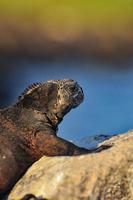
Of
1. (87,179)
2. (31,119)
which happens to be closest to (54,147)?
(31,119)

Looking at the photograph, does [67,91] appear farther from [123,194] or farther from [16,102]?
[123,194]

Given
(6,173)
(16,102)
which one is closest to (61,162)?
(6,173)

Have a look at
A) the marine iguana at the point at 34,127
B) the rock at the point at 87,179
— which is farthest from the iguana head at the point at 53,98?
the rock at the point at 87,179

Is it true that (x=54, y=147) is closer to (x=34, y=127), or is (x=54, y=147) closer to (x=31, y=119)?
(x=34, y=127)

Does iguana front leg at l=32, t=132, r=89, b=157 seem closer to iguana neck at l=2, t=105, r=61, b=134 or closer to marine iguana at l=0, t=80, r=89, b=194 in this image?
marine iguana at l=0, t=80, r=89, b=194

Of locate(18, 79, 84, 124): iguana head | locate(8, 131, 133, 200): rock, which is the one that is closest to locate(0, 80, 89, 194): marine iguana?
locate(18, 79, 84, 124): iguana head

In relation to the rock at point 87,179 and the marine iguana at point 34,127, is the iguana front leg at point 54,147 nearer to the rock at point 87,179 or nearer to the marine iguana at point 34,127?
the marine iguana at point 34,127

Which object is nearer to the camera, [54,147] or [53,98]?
[54,147]

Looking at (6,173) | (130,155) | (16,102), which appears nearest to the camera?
(130,155)
